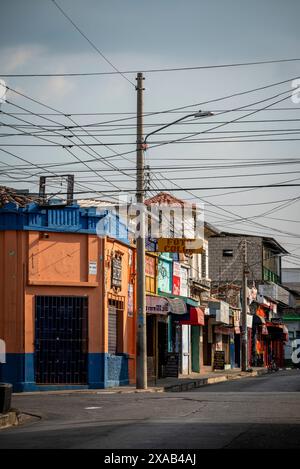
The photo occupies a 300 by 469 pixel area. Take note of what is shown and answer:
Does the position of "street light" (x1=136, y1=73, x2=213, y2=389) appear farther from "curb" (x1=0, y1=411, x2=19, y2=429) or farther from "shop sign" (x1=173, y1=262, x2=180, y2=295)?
"shop sign" (x1=173, y1=262, x2=180, y2=295)

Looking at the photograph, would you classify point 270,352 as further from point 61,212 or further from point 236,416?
point 236,416

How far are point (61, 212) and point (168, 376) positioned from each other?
10.8 metres

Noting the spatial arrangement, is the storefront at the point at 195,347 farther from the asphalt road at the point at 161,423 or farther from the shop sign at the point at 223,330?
the asphalt road at the point at 161,423

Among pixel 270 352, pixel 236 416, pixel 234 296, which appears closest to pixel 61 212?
pixel 236 416

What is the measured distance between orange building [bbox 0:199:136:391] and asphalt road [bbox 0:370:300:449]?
17.6 feet

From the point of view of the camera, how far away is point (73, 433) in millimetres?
15672

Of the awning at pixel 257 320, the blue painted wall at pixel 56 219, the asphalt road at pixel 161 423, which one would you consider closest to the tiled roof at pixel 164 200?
Result: the blue painted wall at pixel 56 219

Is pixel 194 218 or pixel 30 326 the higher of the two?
pixel 194 218

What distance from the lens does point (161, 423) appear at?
16953 millimetres

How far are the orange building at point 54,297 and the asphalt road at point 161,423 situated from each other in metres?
5.36

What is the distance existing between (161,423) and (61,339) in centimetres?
1533

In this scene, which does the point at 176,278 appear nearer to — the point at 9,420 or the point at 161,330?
the point at 161,330

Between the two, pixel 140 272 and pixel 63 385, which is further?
pixel 63 385

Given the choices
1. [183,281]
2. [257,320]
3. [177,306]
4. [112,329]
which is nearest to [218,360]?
[183,281]
